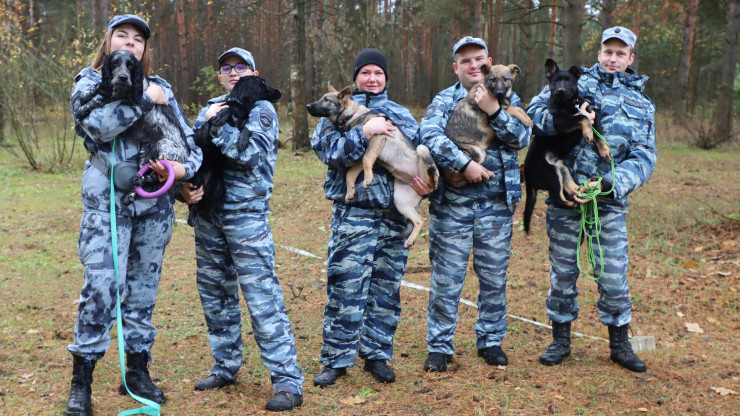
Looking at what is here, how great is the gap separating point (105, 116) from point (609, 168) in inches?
129

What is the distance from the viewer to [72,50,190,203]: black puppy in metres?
3.09

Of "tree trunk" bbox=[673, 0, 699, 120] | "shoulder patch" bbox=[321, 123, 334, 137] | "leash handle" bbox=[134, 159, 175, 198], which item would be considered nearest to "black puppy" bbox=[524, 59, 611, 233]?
"shoulder patch" bbox=[321, 123, 334, 137]

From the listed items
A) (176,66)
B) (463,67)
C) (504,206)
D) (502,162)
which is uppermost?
(176,66)

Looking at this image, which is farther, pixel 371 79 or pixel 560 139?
pixel 560 139

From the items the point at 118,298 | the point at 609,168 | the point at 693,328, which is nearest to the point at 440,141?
the point at 609,168

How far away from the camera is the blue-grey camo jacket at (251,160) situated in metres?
3.47

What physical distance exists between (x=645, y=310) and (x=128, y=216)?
4990 mm

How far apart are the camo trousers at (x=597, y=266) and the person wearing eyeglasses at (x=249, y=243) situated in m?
2.05

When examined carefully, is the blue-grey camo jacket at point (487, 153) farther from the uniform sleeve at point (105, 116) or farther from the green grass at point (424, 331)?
the uniform sleeve at point (105, 116)

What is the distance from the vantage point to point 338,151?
3.88m

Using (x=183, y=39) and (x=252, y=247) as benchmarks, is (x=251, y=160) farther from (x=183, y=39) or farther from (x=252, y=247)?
(x=183, y=39)

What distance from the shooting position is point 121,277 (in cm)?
332

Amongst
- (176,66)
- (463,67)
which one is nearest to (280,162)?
(463,67)

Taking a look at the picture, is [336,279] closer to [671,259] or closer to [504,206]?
[504,206]
